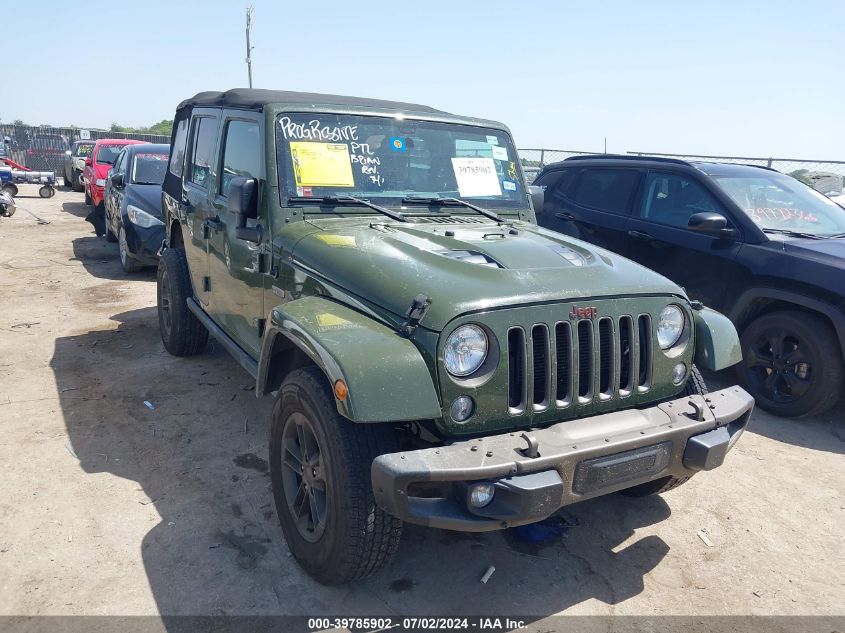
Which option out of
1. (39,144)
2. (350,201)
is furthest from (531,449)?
(39,144)

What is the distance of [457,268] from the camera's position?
2.83 meters

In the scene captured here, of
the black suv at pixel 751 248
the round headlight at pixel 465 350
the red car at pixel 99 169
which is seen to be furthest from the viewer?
the red car at pixel 99 169

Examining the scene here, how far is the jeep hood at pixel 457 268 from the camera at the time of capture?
104 inches

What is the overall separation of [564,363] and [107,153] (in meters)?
13.1

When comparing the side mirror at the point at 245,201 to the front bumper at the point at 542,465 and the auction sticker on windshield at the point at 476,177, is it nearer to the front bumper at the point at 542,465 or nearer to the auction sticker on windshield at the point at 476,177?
the auction sticker on windshield at the point at 476,177

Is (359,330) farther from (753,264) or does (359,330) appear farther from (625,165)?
(625,165)

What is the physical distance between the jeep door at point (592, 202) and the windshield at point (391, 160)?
7.28 ft

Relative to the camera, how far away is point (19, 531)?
10.4ft

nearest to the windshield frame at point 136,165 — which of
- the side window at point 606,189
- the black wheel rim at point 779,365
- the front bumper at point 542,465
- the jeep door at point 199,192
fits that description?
the jeep door at point 199,192

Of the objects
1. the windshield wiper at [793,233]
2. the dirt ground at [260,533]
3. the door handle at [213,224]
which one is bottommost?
the dirt ground at [260,533]

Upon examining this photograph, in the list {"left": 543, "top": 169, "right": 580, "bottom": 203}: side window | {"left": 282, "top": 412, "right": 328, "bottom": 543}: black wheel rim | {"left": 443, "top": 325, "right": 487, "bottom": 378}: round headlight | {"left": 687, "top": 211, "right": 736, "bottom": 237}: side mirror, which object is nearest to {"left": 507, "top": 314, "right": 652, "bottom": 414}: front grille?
{"left": 443, "top": 325, "right": 487, "bottom": 378}: round headlight

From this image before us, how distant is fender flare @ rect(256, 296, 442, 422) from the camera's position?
91.8 inches

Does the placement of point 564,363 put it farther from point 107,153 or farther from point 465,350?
point 107,153

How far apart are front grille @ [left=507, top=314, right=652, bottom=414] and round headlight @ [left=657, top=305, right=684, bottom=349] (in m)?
0.13
